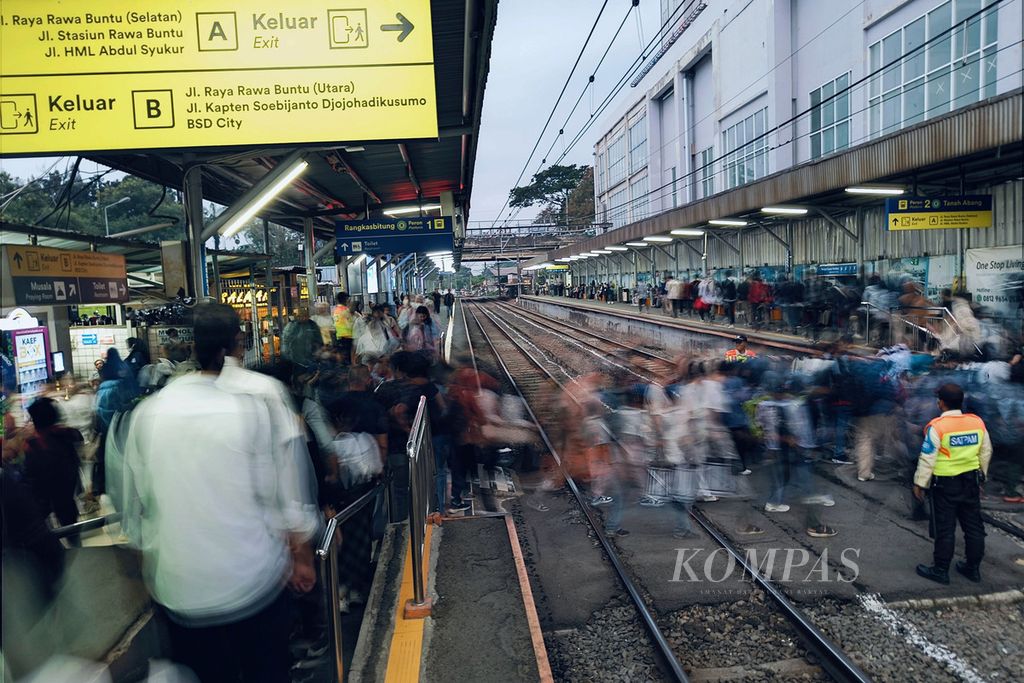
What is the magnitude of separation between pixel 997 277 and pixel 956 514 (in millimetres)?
9967

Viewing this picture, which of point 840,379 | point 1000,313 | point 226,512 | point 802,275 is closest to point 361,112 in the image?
point 226,512

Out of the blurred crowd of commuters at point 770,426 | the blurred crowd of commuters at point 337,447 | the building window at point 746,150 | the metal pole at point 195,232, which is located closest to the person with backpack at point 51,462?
the blurred crowd of commuters at point 337,447

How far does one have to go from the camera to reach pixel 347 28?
5.09 meters

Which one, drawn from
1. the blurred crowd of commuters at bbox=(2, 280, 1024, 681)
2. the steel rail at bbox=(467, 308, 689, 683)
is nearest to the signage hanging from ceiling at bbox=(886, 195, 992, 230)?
the blurred crowd of commuters at bbox=(2, 280, 1024, 681)

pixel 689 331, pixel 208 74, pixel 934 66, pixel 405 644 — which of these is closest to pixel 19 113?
pixel 208 74

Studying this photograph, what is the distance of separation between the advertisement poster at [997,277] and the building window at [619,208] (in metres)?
36.7

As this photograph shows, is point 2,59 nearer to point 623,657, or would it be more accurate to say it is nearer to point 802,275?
point 623,657

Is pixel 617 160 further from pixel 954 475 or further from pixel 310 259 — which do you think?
pixel 954 475

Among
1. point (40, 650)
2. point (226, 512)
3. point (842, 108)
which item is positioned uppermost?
point (842, 108)

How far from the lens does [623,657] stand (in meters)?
4.95

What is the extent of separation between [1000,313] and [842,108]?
14.0m

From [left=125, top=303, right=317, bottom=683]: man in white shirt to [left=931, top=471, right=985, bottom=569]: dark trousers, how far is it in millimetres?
5034

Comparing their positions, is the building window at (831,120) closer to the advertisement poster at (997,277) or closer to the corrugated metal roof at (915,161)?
the corrugated metal roof at (915,161)

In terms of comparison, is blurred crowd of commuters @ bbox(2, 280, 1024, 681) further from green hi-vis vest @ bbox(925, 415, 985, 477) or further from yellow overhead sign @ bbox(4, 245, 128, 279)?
green hi-vis vest @ bbox(925, 415, 985, 477)
